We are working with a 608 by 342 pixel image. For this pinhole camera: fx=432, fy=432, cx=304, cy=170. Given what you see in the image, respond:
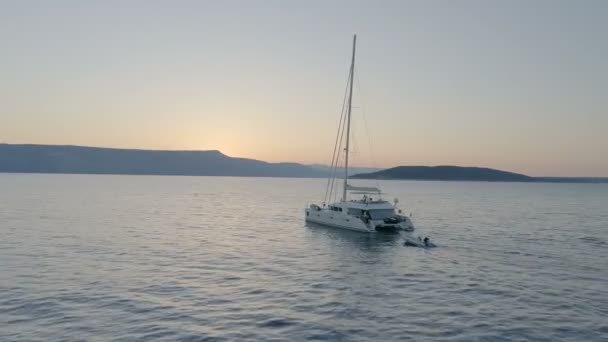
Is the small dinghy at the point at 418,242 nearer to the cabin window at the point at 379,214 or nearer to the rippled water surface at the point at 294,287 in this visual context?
the rippled water surface at the point at 294,287

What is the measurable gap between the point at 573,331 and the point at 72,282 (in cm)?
2619

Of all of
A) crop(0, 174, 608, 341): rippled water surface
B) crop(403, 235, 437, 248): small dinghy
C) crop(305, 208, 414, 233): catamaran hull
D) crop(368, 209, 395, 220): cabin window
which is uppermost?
crop(368, 209, 395, 220): cabin window

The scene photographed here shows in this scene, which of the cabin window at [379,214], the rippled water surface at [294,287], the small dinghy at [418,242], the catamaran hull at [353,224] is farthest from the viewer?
the cabin window at [379,214]

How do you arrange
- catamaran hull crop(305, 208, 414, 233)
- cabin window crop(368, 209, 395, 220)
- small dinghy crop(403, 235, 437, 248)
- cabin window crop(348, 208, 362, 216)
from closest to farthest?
small dinghy crop(403, 235, 437, 248)
catamaran hull crop(305, 208, 414, 233)
cabin window crop(368, 209, 395, 220)
cabin window crop(348, 208, 362, 216)

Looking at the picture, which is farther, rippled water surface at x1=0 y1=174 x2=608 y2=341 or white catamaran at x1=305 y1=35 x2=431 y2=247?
white catamaran at x1=305 y1=35 x2=431 y2=247

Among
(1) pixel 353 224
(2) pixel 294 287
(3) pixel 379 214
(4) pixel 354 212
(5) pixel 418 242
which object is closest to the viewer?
(2) pixel 294 287

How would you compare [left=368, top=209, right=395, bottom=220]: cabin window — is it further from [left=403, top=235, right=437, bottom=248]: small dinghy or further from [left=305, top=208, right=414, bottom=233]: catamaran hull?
[left=403, top=235, right=437, bottom=248]: small dinghy

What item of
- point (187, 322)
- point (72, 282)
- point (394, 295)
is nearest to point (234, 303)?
point (187, 322)

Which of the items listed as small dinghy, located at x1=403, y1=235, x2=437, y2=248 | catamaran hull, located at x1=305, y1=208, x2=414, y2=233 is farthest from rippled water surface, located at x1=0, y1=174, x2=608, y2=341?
catamaran hull, located at x1=305, y1=208, x2=414, y2=233

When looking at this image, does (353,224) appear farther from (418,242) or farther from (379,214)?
(418,242)

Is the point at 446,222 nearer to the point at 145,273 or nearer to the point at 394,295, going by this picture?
the point at 394,295

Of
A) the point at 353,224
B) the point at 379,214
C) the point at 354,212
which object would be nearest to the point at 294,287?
the point at 353,224

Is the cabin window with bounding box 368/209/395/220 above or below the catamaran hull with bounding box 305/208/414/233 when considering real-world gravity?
above

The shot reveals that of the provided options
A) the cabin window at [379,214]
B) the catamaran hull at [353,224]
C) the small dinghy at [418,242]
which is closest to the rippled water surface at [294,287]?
the small dinghy at [418,242]
